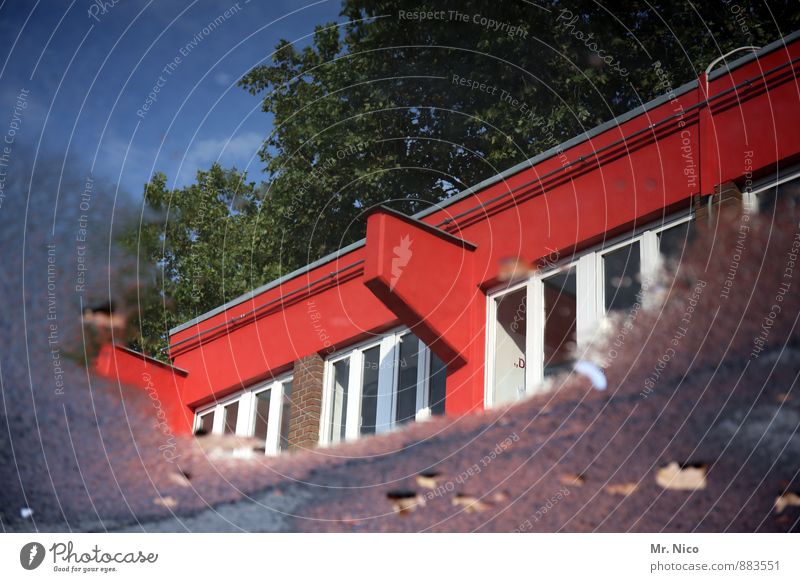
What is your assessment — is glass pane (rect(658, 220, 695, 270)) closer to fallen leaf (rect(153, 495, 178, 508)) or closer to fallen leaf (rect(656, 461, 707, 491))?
fallen leaf (rect(656, 461, 707, 491))

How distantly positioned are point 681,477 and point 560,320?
129 centimetres

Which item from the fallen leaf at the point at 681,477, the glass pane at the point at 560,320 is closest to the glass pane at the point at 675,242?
the glass pane at the point at 560,320

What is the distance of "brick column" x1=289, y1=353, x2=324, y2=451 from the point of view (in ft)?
21.2

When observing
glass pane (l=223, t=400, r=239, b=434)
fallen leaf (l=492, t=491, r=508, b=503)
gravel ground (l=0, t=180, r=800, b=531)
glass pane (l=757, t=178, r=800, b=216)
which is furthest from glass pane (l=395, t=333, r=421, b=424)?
glass pane (l=757, t=178, r=800, b=216)

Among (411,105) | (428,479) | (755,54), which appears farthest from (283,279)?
(411,105)

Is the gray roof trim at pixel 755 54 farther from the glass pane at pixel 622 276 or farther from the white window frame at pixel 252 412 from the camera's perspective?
the white window frame at pixel 252 412

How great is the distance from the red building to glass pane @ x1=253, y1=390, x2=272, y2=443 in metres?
0.01

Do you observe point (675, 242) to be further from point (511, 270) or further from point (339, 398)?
point (339, 398)

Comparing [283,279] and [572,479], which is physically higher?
[283,279]

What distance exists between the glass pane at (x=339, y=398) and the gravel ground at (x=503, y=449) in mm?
296

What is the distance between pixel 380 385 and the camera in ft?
20.4

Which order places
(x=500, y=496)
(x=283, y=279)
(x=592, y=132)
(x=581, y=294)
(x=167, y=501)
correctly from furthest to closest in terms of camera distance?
(x=283, y=279) → (x=167, y=501) → (x=592, y=132) → (x=581, y=294) → (x=500, y=496)

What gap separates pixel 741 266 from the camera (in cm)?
453
